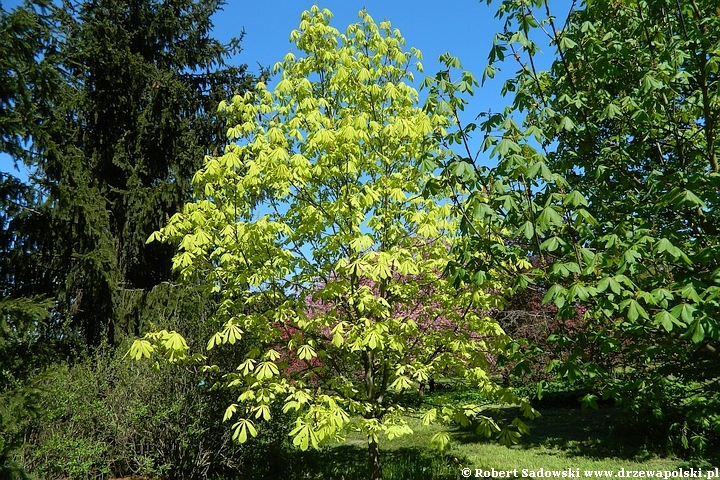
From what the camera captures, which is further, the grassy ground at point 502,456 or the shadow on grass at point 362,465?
the grassy ground at point 502,456

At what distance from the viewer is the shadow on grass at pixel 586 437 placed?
8.32 metres

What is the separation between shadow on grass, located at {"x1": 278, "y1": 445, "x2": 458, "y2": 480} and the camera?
22.0 ft

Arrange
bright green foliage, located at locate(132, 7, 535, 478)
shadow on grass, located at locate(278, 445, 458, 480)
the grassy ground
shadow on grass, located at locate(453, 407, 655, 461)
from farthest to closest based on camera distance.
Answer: shadow on grass, located at locate(453, 407, 655, 461) < the grassy ground < shadow on grass, located at locate(278, 445, 458, 480) < bright green foliage, located at locate(132, 7, 535, 478)

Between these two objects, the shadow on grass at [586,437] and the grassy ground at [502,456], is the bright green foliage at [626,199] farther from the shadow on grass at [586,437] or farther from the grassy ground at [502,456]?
the shadow on grass at [586,437]

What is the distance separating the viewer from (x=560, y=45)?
291cm

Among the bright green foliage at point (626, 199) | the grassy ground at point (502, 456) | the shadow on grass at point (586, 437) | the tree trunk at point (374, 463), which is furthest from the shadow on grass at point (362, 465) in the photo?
the bright green foliage at point (626, 199)

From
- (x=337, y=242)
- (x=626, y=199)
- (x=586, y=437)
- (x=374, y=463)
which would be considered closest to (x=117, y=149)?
(x=337, y=242)

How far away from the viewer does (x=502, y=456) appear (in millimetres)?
8273

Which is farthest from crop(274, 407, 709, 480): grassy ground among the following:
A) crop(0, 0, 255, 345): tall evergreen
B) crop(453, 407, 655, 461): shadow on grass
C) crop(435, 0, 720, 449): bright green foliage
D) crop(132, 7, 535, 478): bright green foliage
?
crop(0, 0, 255, 345): tall evergreen

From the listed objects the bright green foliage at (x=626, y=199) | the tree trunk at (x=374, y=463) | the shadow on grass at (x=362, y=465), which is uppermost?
the bright green foliage at (x=626, y=199)

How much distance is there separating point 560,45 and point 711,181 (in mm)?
1205

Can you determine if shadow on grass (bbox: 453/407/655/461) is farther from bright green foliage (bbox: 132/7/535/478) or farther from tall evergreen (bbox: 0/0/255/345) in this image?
tall evergreen (bbox: 0/0/255/345)

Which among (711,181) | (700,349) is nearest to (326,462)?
(700,349)

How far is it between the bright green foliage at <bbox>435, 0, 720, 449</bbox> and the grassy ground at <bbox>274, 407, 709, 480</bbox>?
12.5 ft
